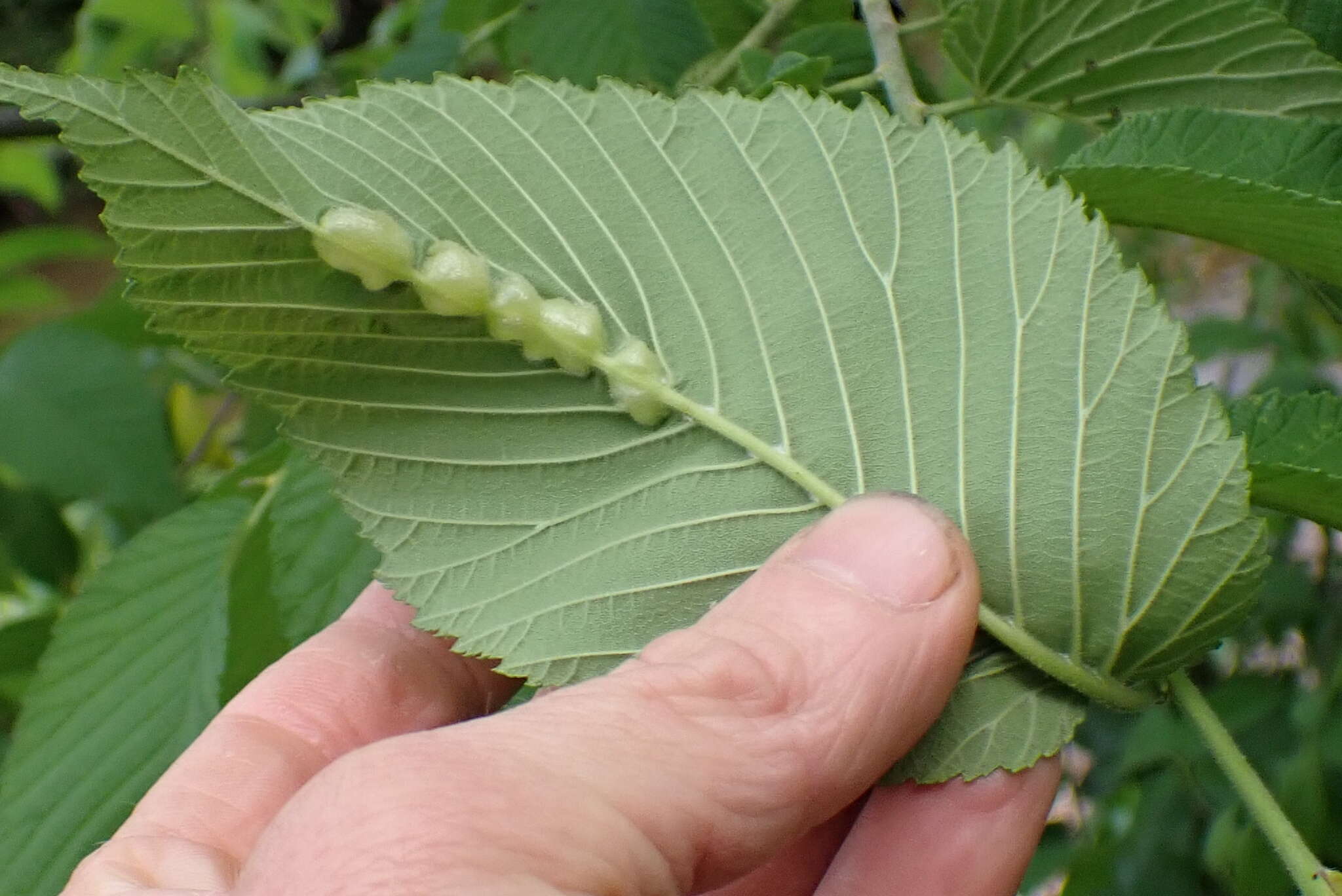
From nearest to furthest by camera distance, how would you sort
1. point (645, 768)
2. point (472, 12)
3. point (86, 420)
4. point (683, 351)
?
point (645, 768)
point (683, 351)
point (86, 420)
point (472, 12)

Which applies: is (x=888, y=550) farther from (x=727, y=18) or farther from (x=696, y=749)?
(x=727, y=18)

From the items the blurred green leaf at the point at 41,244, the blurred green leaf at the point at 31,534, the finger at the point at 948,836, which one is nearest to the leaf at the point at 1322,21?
the finger at the point at 948,836

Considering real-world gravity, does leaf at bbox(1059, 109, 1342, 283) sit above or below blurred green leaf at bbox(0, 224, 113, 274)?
above

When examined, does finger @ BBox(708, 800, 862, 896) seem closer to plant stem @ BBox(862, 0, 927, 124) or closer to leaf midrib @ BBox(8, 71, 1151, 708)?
leaf midrib @ BBox(8, 71, 1151, 708)

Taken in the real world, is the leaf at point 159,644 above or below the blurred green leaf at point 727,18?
below

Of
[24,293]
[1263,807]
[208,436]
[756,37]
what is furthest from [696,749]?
[24,293]

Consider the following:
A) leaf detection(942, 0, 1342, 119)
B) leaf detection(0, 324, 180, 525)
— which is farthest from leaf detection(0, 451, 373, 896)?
leaf detection(942, 0, 1342, 119)

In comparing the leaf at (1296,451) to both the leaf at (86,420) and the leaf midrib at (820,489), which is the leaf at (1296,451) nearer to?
the leaf midrib at (820,489)
